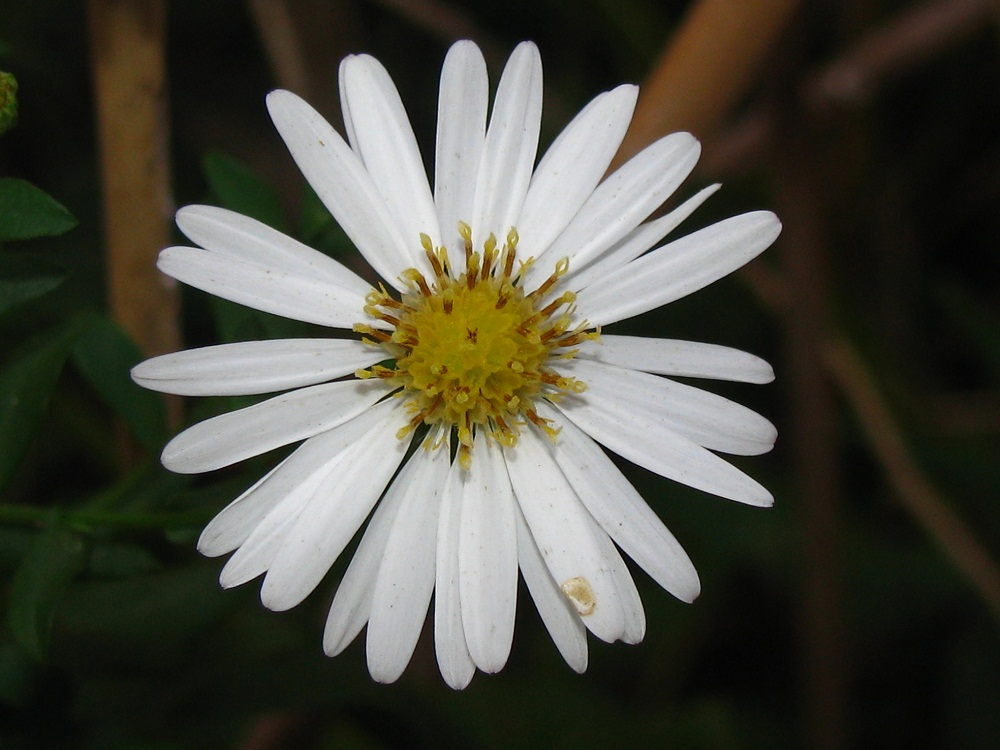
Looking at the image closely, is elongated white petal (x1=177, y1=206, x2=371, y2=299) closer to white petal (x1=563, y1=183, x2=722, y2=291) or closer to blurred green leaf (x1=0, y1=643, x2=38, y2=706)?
white petal (x1=563, y1=183, x2=722, y2=291)

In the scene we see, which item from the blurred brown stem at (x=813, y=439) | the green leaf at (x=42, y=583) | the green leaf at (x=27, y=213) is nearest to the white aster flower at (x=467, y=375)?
the green leaf at (x=27, y=213)

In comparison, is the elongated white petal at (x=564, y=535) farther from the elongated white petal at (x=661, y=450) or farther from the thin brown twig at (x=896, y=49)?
the thin brown twig at (x=896, y=49)

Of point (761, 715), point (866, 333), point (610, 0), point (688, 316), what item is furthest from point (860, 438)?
point (610, 0)

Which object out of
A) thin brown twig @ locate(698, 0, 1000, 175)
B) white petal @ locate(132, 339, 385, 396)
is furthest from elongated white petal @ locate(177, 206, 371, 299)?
thin brown twig @ locate(698, 0, 1000, 175)

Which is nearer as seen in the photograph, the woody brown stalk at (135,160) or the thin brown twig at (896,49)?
the woody brown stalk at (135,160)

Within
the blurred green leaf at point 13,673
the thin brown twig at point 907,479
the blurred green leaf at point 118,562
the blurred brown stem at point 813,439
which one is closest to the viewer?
the blurred green leaf at point 118,562

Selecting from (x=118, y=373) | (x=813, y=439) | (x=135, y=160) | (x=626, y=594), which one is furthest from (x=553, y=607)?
(x=813, y=439)
